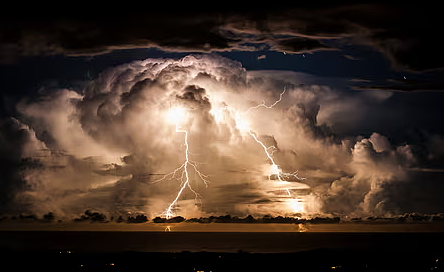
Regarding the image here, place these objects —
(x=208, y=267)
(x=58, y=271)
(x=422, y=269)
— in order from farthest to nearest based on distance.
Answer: (x=208, y=267)
(x=422, y=269)
(x=58, y=271)

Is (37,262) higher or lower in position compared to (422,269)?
higher

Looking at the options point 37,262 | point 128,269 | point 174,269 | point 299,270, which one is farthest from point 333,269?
point 37,262

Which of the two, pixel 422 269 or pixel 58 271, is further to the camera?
pixel 422 269

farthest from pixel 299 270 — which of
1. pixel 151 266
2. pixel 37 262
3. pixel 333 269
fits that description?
pixel 37 262

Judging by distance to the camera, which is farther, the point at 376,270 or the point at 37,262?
the point at 37,262

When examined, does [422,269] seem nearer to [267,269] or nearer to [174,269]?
[267,269]

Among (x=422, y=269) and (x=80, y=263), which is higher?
(x=80, y=263)

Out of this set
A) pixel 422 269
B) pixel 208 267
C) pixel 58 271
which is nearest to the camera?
pixel 58 271

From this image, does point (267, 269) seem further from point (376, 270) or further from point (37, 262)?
point (37, 262)
